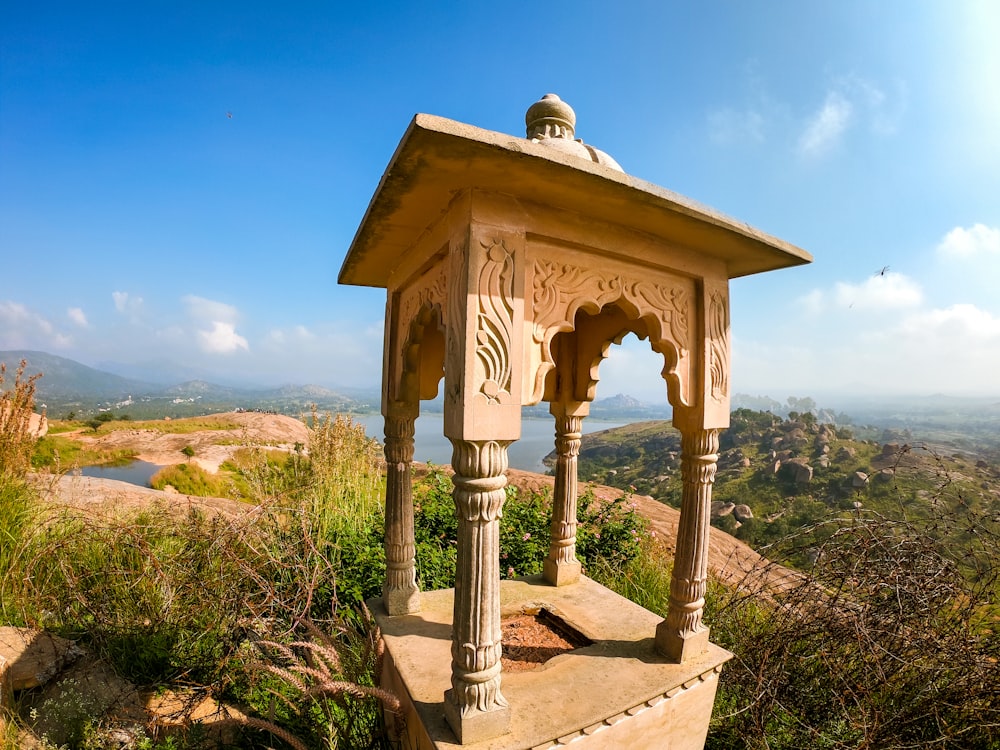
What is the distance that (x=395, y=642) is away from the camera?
3.24 metres

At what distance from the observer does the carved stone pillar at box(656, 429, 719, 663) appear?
3.05 metres

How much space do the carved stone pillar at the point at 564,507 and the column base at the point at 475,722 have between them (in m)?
2.10

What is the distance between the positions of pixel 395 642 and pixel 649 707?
1719 mm

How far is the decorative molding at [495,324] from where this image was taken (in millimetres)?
2217

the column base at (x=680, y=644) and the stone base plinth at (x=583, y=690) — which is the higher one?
the column base at (x=680, y=644)

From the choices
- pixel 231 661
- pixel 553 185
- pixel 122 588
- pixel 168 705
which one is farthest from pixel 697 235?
pixel 122 588

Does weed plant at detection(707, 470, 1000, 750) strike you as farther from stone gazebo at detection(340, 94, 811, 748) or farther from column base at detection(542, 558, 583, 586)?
column base at detection(542, 558, 583, 586)

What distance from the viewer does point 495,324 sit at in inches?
88.4

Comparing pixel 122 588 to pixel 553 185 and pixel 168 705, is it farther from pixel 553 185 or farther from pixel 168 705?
pixel 553 185

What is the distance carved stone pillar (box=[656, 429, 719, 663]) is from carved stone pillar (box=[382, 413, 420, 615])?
6.46 ft

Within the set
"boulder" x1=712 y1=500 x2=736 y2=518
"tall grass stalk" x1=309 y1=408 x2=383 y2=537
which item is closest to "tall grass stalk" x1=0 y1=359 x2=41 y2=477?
"tall grass stalk" x1=309 y1=408 x2=383 y2=537

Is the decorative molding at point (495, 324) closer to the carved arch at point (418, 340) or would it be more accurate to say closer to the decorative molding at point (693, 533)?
the carved arch at point (418, 340)

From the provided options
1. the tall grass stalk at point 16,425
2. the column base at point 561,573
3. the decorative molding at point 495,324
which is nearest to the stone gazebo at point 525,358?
the decorative molding at point 495,324

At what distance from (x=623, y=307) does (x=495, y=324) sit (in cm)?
103
